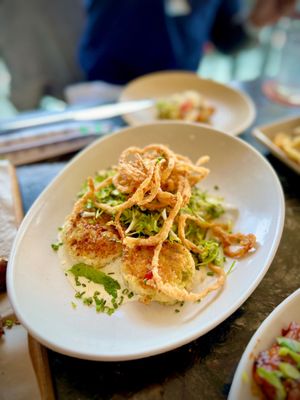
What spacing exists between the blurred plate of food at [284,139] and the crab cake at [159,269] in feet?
2.36

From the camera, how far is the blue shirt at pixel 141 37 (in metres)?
2.47

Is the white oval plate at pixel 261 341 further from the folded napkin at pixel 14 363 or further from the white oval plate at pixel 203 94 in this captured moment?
the white oval plate at pixel 203 94

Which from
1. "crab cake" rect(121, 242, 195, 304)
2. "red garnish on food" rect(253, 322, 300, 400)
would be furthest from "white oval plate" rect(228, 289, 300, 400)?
"crab cake" rect(121, 242, 195, 304)

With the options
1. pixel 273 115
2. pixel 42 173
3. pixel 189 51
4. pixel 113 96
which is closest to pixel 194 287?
pixel 42 173

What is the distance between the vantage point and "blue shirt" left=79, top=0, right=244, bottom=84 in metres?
2.47

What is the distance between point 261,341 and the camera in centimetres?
89

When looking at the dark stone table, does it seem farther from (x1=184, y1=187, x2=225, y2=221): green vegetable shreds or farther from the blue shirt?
the blue shirt

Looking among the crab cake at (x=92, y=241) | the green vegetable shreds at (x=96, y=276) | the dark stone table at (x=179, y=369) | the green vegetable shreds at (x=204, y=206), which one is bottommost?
the dark stone table at (x=179, y=369)

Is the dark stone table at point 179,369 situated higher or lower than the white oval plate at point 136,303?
lower

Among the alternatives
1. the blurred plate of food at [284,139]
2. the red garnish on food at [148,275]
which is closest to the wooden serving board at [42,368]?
the red garnish on food at [148,275]

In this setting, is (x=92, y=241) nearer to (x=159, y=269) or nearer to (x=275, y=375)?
(x=159, y=269)

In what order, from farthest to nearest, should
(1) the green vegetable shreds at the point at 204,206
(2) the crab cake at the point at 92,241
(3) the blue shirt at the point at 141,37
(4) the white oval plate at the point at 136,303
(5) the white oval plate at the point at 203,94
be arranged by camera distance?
1. (3) the blue shirt at the point at 141,37
2. (5) the white oval plate at the point at 203,94
3. (1) the green vegetable shreds at the point at 204,206
4. (2) the crab cake at the point at 92,241
5. (4) the white oval plate at the point at 136,303

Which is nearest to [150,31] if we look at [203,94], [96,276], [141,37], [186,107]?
[141,37]

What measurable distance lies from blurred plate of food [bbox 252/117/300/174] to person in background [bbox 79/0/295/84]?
124 cm
